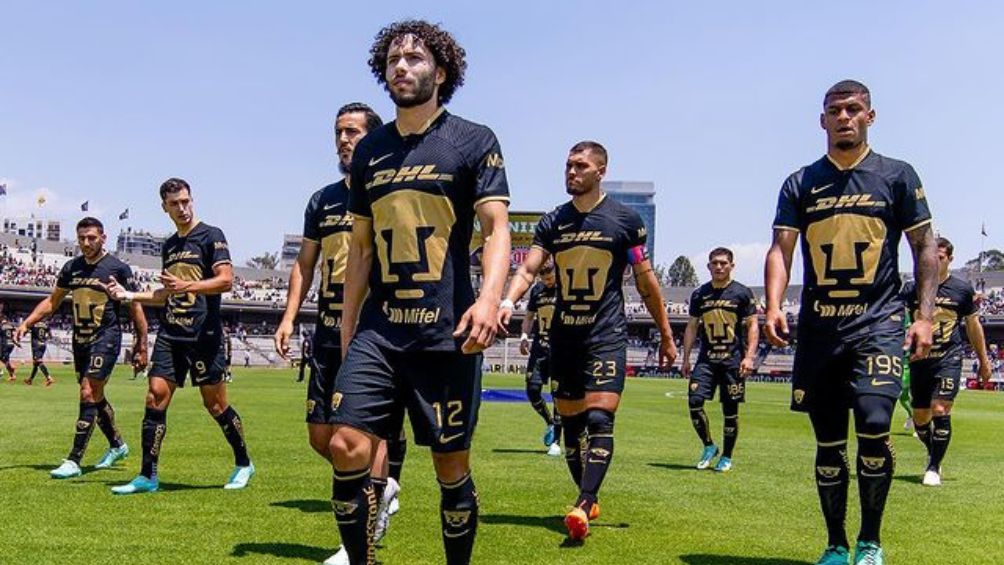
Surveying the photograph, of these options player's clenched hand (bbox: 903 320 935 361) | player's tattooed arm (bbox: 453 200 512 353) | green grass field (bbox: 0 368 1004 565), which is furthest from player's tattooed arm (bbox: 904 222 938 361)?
player's tattooed arm (bbox: 453 200 512 353)

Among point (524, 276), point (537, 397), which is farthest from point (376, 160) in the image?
point (537, 397)

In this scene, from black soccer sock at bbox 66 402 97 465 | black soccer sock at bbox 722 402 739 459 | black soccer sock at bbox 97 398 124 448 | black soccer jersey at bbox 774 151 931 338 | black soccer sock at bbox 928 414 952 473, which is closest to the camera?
black soccer jersey at bbox 774 151 931 338

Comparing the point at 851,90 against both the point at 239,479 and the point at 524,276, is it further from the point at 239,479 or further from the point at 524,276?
the point at 239,479

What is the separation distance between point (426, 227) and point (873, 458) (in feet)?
11.3

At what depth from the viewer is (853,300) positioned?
6.74 metres

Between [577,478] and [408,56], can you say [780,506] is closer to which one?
[577,478]

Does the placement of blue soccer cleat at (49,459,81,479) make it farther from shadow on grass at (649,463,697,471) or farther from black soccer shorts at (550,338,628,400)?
shadow on grass at (649,463,697,471)

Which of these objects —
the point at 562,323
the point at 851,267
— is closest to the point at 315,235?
the point at 562,323

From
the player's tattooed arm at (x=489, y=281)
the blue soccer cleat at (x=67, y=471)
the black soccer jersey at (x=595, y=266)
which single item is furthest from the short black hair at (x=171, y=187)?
the player's tattooed arm at (x=489, y=281)

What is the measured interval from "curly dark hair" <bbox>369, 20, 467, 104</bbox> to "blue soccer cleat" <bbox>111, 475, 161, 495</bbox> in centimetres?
565

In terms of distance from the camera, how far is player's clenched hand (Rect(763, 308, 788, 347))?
6812 millimetres

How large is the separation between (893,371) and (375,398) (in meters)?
3.51

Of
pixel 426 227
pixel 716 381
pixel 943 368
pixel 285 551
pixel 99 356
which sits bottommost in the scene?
pixel 285 551

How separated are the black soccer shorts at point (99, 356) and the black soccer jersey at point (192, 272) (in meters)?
1.53
